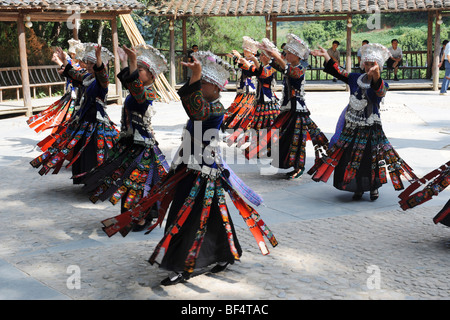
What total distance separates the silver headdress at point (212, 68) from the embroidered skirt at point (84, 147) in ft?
9.80

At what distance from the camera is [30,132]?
11.8 m

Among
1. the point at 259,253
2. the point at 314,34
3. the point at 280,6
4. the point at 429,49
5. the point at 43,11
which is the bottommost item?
the point at 259,253

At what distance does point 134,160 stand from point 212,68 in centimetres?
154

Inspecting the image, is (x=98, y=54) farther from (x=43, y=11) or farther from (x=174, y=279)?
(x=43, y=11)

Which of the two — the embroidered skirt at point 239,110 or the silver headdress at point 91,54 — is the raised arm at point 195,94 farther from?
the embroidered skirt at point 239,110

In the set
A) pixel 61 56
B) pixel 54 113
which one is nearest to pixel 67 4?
pixel 54 113

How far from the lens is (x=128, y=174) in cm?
533

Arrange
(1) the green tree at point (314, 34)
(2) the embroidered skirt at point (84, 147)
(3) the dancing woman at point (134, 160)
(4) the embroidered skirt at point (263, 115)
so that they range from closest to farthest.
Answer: (3) the dancing woman at point (134, 160) < (2) the embroidered skirt at point (84, 147) < (4) the embroidered skirt at point (263, 115) < (1) the green tree at point (314, 34)

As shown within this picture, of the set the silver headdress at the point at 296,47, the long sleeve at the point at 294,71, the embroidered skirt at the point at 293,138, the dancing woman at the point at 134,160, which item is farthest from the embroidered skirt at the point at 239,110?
the dancing woman at the point at 134,160

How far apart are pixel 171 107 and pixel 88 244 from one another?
1076cm

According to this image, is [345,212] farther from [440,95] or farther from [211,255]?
[440,95]

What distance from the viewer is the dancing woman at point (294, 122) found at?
7.33m

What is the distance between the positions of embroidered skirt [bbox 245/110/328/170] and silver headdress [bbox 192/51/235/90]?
3.43 m

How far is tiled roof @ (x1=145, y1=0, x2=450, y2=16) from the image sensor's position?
1792 centimetres
